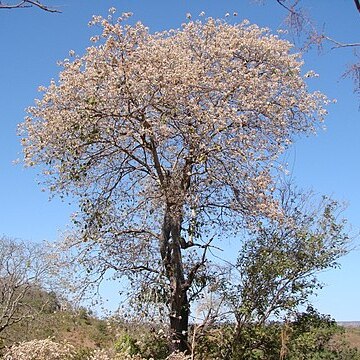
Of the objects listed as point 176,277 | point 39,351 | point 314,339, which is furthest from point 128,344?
point 314,339

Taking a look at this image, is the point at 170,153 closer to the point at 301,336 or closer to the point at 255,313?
the point at 255,313

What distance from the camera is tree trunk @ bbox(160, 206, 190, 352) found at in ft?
33.2

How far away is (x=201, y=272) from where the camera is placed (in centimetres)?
1062

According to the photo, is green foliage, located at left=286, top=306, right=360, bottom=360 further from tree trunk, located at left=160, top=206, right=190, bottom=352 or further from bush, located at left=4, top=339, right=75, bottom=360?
bush, located at left=4, top=339, right=75, bottom=360

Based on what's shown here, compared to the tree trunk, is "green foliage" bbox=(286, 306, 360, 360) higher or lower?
lower

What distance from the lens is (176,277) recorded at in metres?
10.2

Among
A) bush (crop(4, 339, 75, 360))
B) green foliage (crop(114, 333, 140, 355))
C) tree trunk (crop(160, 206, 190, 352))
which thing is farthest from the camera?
green foliage (crop(114, 333, 140, 355))

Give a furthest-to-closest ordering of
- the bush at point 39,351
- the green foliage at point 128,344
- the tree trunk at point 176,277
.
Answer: the green foliage at point 128,344 → the tree trunk at point 176,277 → the bush at point 39,351

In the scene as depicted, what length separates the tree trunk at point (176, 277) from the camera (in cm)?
1011

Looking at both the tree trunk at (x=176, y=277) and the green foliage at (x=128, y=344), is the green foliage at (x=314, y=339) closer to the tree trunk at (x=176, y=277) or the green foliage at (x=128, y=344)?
the tree trunk at (x=176, y=277)

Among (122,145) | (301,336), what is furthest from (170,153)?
(301,336)

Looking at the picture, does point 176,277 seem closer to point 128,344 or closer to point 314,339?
point 128,344

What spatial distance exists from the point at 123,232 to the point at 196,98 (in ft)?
8.46

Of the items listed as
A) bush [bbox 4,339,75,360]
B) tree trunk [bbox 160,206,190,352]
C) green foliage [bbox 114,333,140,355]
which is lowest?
bush [bbox 4,339,75,360]
